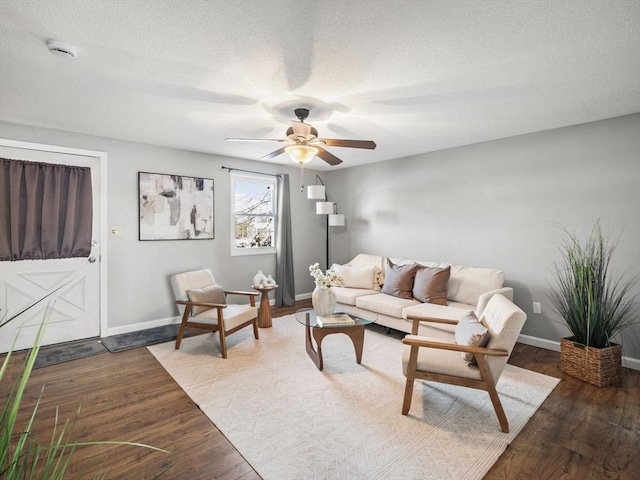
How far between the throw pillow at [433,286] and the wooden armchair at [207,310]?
1982mm

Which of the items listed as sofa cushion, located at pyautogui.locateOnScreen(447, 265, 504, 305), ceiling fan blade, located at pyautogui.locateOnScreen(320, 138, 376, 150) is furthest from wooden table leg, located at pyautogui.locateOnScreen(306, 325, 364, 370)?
ceiling fan blade, located at pyautogui.locateOnScreen(320, 138, 376, 150)

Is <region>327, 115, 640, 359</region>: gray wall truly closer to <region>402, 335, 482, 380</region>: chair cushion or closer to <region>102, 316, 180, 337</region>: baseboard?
<region>402, 335, 482, 380</region>: chair cushion

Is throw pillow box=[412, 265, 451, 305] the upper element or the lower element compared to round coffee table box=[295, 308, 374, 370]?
upper

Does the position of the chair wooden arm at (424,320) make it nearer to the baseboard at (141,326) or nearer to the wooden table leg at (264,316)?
the wooden table leg at (264,316)

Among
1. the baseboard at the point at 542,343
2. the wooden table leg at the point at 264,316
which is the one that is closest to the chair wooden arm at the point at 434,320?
the baseboard at the point at 542,343

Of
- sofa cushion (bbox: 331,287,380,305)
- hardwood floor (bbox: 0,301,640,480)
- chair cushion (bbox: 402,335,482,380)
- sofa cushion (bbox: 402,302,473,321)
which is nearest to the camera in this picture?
hardwood floor (bbox: 0,301,640,480)

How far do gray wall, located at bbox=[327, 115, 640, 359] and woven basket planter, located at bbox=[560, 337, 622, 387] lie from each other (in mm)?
535

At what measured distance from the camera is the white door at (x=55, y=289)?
356 centimetres

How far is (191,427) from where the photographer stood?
7.68 ft

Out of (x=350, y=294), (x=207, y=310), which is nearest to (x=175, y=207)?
(x=207, y=310)

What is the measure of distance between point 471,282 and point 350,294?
1481mm

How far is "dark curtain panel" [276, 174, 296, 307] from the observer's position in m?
5.56

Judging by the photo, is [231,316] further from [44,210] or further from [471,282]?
[471,282]

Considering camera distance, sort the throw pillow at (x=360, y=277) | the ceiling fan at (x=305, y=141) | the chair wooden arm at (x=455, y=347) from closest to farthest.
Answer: the chair wooden arm at (x=455, y=347) < the ceiling fan at (x=305, y=141) < the throw pillow at (x=360, y=277)
